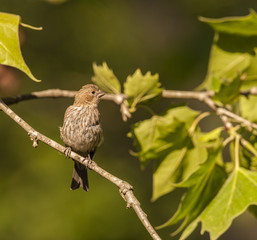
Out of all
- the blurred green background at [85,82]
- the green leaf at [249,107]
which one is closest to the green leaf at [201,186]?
the green leaf at [249,107]

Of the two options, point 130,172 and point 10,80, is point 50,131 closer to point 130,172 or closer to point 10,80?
point 130,172

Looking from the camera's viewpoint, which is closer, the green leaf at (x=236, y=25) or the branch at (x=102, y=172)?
the branch at (x=102, y=172)

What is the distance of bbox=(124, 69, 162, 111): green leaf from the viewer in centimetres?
420

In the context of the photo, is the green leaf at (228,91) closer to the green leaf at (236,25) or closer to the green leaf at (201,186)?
A: the green leaf at (201,186)

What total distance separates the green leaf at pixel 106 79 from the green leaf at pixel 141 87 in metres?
0.22

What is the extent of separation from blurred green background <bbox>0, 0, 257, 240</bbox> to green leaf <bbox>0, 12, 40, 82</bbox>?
19.7 feet

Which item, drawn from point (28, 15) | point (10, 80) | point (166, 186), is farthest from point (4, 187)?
point (166, 186)

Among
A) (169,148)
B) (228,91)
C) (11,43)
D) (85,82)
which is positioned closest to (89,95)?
(169,148)

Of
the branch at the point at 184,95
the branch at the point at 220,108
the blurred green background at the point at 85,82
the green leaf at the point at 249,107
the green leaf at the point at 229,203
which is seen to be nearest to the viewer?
the green leaf at the point at 229,203

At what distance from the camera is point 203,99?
4418 mm

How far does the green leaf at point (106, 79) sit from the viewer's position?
4.40 meters

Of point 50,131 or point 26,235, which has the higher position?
point 50,131

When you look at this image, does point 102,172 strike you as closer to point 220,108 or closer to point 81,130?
point 220,108

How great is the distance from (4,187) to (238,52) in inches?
299
